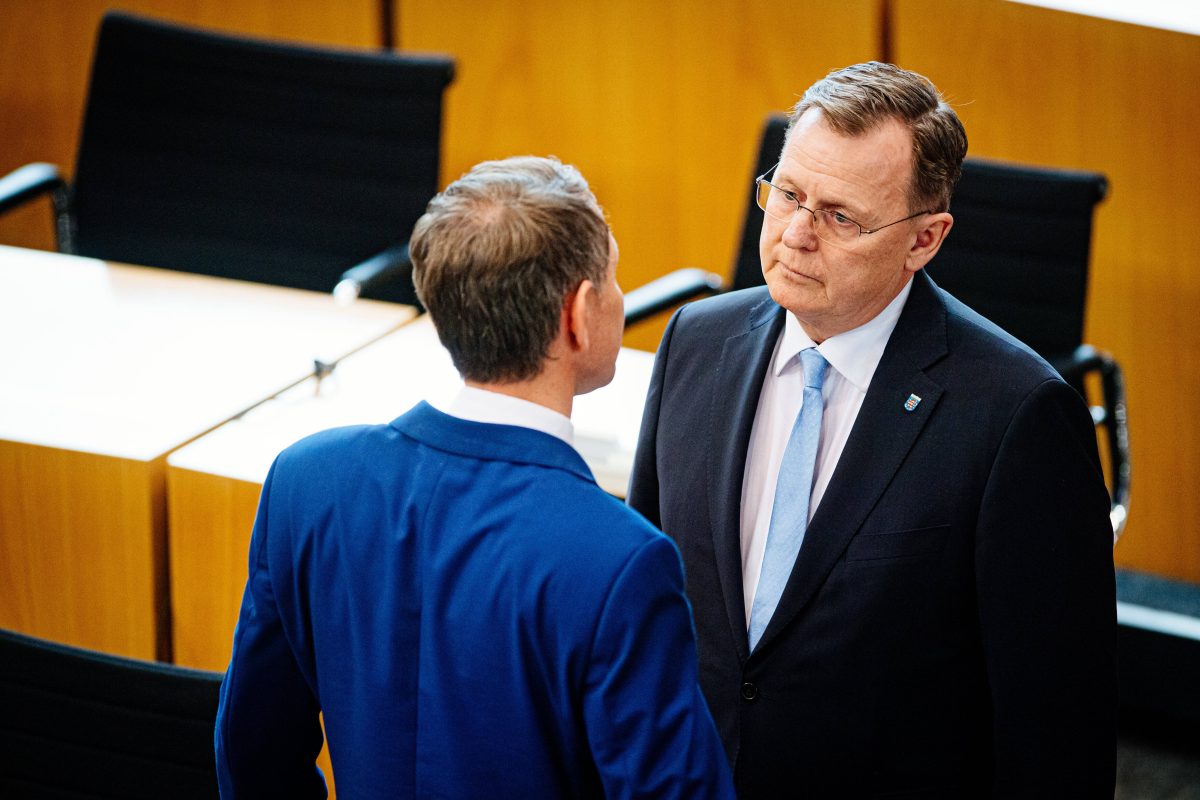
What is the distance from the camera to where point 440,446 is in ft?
3.86

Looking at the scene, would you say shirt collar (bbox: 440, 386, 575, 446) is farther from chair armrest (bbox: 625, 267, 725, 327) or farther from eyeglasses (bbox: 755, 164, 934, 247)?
chair armrest (bbox: 625, 267, 725, 327)

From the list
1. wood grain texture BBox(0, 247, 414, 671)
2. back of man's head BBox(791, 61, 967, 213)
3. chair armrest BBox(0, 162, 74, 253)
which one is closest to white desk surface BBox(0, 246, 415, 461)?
wood grain texture BBox(0, 247, 414, 671)

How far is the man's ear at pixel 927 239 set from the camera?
1.55m

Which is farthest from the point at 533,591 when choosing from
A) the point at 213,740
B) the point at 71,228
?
the point at 71,228

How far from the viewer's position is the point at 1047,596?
1.45 meters

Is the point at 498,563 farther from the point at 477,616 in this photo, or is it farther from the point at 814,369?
the point at 814,369

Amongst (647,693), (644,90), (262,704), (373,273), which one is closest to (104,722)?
(262,704)

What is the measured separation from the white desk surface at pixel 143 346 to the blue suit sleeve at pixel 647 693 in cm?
119

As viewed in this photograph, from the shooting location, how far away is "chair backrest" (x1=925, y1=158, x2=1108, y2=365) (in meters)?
2.64

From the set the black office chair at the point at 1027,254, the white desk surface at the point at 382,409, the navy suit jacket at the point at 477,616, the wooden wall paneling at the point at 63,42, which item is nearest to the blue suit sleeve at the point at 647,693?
the navy suit jacket at the point at 477,616

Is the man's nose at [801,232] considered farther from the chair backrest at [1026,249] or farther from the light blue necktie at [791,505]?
the chair backrest at [1026,249]

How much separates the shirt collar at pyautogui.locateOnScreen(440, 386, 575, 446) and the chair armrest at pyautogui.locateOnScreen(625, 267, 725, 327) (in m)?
1.52

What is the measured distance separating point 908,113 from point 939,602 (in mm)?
526

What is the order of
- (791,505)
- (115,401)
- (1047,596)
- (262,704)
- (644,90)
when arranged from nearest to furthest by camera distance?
(262,704) < (1047,596) < (791,505) < (115,401) < (644,90)
